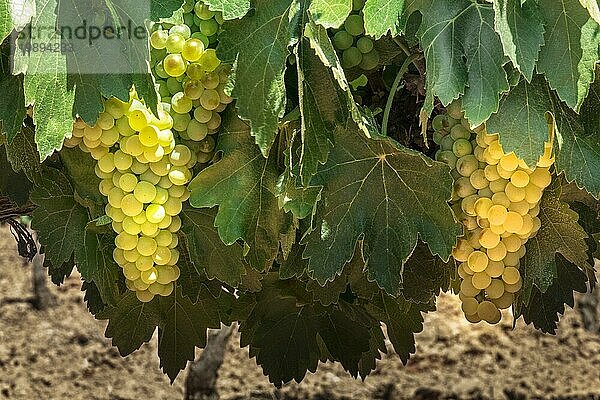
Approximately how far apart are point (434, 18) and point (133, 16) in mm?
234

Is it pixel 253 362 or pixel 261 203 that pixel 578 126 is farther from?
pixel 253 362

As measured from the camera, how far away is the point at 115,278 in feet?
3.14

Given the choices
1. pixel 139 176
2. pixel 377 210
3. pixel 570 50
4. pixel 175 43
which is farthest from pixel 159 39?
pixel 570 50

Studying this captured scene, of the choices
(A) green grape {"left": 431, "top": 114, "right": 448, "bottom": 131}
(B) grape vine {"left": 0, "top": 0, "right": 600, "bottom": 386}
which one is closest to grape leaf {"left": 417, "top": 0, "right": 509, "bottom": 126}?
(B) grape vine {"left": 0, "top": 0, "right": 600, "bottom": 386}

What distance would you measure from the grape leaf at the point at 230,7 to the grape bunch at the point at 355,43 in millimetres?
94

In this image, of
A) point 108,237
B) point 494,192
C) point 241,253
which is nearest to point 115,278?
point 108,237

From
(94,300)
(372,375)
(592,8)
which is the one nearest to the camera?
(592,8)

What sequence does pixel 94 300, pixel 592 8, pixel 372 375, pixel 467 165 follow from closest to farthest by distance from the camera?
pixel 592 8 < pixel 467 165 < pixel 94 300 < pixel 372 375

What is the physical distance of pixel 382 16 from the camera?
0.77 metres

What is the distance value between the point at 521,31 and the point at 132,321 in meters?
0.51

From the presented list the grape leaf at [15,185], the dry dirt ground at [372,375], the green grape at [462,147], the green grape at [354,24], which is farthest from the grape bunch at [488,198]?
the dry dirt ground at [372,375]

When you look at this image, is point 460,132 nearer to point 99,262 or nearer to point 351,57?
point 351,57

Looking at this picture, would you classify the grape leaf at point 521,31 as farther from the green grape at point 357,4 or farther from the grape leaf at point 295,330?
the grape leaf at point 295,330

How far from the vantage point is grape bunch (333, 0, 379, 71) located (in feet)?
2.74
